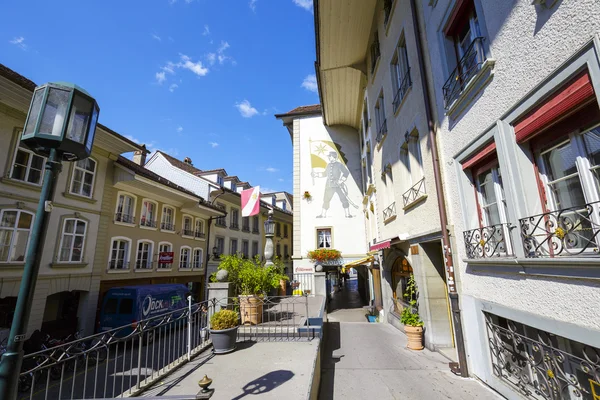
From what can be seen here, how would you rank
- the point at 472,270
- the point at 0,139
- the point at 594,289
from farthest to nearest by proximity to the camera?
the point at 0,139, the point at 472,270, the point at 594,289

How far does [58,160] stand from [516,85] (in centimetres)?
583

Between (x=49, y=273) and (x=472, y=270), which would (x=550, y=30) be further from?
(x=49, y=273)

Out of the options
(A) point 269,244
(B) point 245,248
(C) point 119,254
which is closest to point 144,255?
(C) point 119,254

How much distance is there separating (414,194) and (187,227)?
57.8 ft

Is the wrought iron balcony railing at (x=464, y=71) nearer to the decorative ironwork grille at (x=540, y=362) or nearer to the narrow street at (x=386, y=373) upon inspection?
the decorative ironwork grille at (x=540, y=362)

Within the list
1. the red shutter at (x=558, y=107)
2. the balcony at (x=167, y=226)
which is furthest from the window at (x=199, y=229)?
the red shutter at (x=558, y=107)

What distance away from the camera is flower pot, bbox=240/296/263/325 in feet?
23.5

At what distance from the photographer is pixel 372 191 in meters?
14.5

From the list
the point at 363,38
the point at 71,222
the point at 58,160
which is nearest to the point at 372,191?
the point at 363,38

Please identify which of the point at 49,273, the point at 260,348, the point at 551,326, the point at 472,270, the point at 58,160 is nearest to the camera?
the point at 58,160

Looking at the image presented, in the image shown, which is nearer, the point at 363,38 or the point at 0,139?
the point at 0,139

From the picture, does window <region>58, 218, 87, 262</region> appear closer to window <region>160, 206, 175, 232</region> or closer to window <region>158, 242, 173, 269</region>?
window <region>158, 242, 173, 269</region>

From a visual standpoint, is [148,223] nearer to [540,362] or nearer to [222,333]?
[222,333]

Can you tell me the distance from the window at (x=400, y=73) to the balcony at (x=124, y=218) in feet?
49.8
